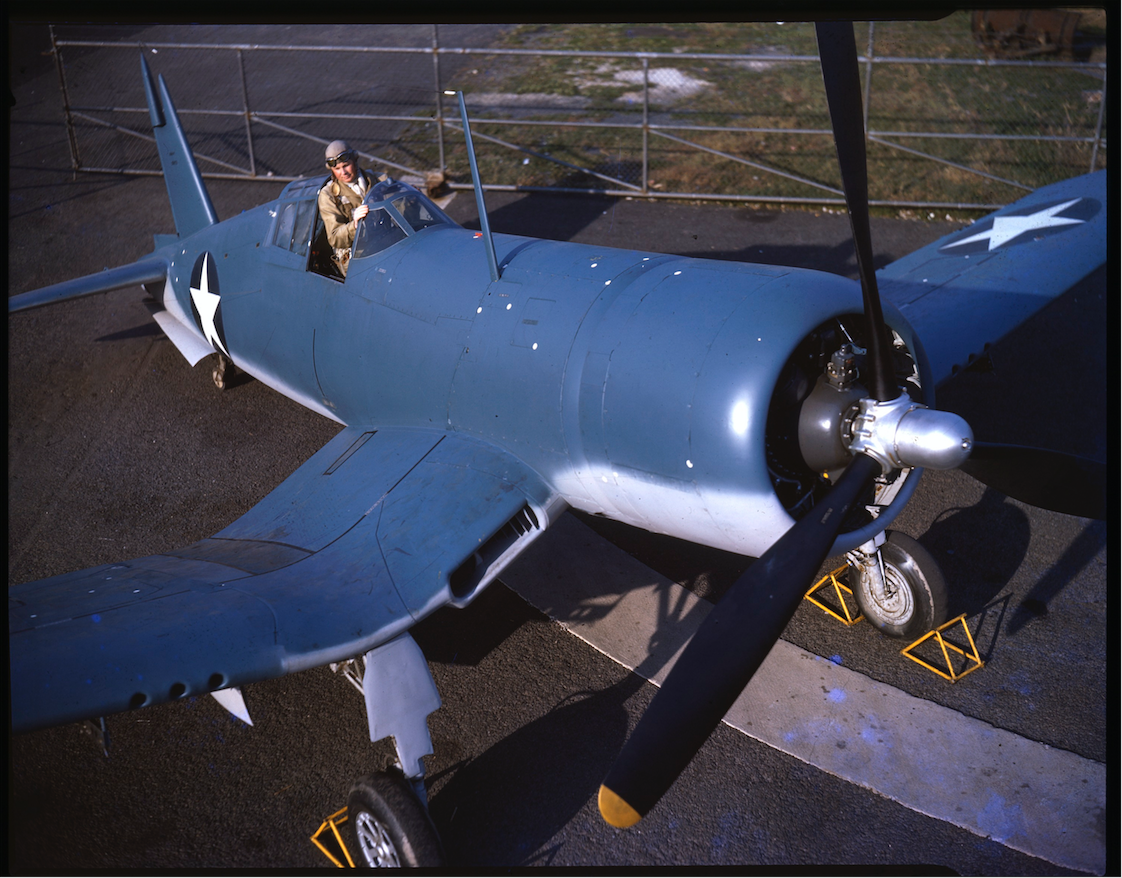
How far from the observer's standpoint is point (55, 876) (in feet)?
12.8

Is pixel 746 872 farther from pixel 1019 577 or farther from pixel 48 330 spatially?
pixel 48 330

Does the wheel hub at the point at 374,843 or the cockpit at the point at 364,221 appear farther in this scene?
the cockpit at the point at 364,221

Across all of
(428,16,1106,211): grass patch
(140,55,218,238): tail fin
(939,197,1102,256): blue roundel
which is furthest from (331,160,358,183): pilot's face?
(428,16,1106,211): grass patch

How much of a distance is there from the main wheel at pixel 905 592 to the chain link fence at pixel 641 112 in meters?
6.42

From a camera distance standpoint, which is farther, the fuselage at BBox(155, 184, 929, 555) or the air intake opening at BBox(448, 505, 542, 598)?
the air intake opening at BBox(448, 505, 542, 598)

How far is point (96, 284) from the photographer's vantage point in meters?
7.50

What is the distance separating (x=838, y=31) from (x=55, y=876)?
507 cm

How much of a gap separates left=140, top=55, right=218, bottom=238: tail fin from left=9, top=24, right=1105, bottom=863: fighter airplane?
7.86 feet

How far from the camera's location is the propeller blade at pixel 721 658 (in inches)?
122

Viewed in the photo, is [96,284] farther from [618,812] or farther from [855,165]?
[618,812]

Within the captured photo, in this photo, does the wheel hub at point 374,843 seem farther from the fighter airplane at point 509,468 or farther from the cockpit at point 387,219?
the cockpit at point 387,219

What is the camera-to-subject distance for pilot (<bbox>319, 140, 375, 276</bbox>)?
592cm

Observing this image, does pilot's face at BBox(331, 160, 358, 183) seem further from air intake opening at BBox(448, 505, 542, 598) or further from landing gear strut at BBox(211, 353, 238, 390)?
air intake opening at BBox(448, 505, 542, 598)

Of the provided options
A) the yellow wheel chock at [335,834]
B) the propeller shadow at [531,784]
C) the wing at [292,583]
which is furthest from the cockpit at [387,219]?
the yellow wheel chock at [335,834]
